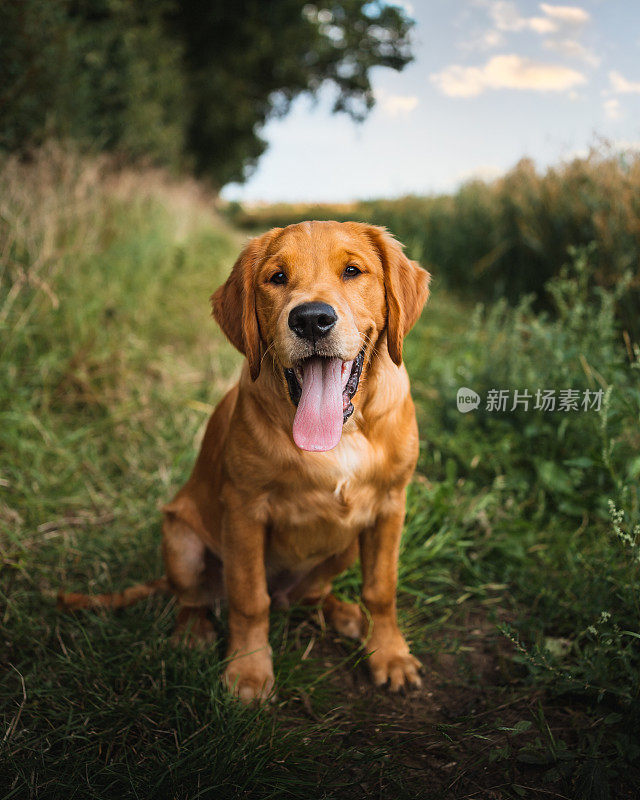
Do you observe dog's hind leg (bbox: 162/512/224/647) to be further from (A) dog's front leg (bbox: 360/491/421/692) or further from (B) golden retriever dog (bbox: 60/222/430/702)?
(A) dog's front leg (bbox: 360/491/421/692)

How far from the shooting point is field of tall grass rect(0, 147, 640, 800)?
1.77 meters

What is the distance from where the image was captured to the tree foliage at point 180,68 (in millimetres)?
6664

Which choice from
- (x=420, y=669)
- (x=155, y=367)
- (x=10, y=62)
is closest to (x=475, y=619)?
(x=420, y=669)

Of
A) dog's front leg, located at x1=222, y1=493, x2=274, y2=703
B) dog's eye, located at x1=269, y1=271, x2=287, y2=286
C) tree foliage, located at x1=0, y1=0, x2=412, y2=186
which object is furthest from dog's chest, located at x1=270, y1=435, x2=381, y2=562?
tree foliage, located at x1=0, y1=0, x2=412, y2=186

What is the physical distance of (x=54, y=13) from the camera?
268 inches

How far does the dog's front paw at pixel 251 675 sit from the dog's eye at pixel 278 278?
4.49ft

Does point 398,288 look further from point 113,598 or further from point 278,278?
point 113,598

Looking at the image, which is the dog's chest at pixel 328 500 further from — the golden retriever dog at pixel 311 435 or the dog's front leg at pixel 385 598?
the dog's front leg at pixel 385 598

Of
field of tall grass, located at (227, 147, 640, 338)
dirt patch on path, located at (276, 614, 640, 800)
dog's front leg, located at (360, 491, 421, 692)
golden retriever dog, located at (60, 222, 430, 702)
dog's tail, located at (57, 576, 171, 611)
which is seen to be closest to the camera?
dirt patch on path, located at (276, 614, 640, 800)

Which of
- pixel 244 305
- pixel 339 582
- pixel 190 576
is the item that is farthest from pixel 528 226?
pixel 190 576

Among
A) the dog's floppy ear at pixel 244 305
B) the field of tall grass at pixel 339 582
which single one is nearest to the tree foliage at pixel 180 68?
the field of tall grass at pixel 339 582

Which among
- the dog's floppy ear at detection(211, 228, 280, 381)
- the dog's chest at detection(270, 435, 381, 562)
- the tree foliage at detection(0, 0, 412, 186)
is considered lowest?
the dog's chest at detection(270, 435, 381, 562)

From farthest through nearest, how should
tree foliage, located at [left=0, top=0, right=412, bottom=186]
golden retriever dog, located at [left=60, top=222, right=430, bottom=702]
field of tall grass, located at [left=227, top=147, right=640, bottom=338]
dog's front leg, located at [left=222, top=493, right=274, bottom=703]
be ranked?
tree foliage, located at [left=0, top=0, right=412, bottom=186]
field of tall grass, located at [left=227, top=147, right=640, bottom=338]
dog's front leg, located at [left=222, top=493, right=274, bottom=703]
golden retriever dog, located at [left=60, top=222, right=430, bottom=702]

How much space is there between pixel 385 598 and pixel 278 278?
1312 mm
